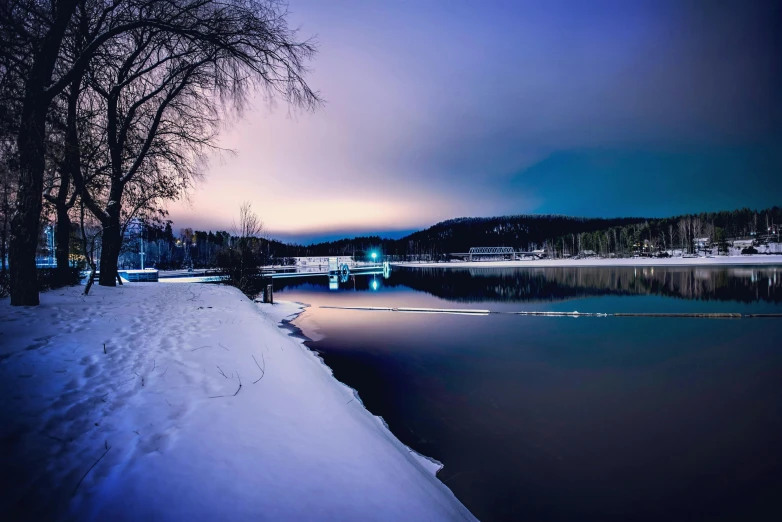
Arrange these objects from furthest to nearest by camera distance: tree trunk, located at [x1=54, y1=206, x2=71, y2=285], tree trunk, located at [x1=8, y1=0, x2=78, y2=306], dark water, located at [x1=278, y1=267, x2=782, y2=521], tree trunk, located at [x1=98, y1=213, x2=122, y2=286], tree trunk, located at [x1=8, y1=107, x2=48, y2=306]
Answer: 1. tree trunk, located at [x1=98, y1=213, x2=122, y2=286]
2. tree trunk, located at [x1=54, y1=206, x2=71, y2=285]
3. tree trunk, located at [x1=8, y1=107, x2=48, y2=306]
4. tree trunk, located at [x1=8, y1=0, x2=78, y2=306]
5. dark water, located at [x1=278, y1=267, x2=782, y2=521]

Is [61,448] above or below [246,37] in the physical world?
below

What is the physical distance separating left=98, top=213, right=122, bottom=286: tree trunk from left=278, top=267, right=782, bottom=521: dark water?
7988mm

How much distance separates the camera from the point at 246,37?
6.21 m

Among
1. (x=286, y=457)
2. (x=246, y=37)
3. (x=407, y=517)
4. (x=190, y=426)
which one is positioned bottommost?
(x=407, y=517)

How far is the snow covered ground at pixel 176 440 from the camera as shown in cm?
254

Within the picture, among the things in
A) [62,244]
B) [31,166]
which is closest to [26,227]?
[31,166]

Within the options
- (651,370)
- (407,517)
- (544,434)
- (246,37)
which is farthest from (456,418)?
(246,37)

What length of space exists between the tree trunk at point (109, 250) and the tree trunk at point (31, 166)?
6.37m

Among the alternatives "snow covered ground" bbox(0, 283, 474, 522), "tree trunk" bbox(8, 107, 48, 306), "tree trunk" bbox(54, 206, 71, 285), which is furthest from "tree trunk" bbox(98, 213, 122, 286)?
"snow covered ground" bbox(0, 283, 474, 522)

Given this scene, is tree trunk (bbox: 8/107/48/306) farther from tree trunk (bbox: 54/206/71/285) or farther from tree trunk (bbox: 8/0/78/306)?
tree trunk (bbox: 54/206/71/285)

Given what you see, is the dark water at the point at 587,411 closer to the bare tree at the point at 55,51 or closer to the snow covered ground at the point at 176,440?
the snow covered ground at the point at 176,440

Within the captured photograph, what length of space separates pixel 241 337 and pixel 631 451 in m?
7.69

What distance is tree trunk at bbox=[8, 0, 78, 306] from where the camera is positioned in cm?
658

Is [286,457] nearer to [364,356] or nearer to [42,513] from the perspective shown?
[42,513]
